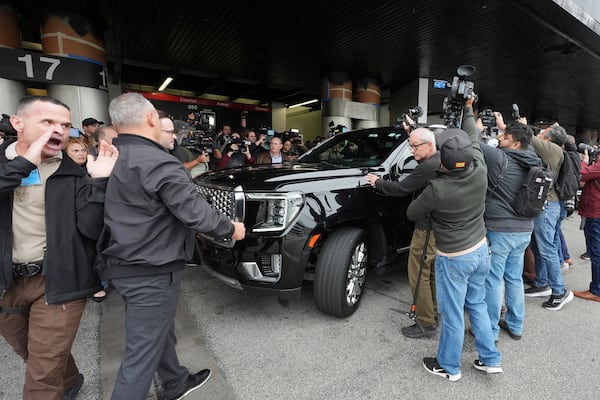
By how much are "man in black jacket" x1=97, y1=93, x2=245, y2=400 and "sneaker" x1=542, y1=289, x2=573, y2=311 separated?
12.0ft

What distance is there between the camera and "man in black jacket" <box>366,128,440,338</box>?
269 cm

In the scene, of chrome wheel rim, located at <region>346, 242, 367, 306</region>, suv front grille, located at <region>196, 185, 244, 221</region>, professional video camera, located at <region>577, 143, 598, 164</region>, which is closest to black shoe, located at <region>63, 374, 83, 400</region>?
suv front grille, located at <region>196, 185, 244, 221</region>

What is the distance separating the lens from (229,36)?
364 inches

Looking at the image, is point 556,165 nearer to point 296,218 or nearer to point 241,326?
point 296,218

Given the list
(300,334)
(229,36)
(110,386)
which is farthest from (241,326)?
(229,36)

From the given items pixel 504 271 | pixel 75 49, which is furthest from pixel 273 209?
pixel 75 49

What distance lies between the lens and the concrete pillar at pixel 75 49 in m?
6.59

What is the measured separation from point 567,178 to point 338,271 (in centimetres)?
284

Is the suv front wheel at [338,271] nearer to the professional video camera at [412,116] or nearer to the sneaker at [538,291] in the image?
the professional video camera at [412,116]

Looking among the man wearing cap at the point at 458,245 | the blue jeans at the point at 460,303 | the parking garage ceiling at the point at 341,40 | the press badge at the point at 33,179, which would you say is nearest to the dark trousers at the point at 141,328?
the press badge at the point at 33,179

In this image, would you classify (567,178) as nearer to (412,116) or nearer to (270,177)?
(412,116)

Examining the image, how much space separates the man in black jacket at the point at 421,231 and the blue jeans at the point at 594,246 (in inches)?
83.2

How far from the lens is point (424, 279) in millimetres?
2867

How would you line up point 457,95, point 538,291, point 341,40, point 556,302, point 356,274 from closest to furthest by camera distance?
1. point 457,95
2. point 356,274
3. point 556,302
4. point 538,291
5. point 341,40
